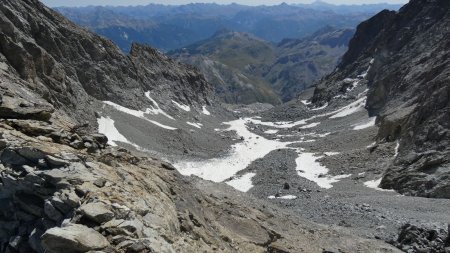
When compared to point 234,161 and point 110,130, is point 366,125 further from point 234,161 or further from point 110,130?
point 110,130

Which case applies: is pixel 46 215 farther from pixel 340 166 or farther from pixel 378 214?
pixel 340 166

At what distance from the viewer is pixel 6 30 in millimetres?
63219

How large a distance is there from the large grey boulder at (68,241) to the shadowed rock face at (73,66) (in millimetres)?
9801

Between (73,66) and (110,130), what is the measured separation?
21.9 m

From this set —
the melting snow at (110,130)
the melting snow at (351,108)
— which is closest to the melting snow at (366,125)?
the melting snow at (351,108)

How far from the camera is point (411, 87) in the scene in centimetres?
9700

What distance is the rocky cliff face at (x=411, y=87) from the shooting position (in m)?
52.4

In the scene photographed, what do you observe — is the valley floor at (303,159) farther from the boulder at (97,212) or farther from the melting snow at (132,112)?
the boulder at (97,212)

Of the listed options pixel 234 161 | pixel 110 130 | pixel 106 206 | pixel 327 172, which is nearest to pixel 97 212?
pixel 106 206

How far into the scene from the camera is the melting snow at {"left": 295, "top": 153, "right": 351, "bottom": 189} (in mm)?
63125

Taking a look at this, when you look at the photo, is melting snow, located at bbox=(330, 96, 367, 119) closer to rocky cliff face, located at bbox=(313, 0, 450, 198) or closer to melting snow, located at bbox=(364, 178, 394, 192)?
rocky cliff face, located at bbox=(313, 0, 450, 198)

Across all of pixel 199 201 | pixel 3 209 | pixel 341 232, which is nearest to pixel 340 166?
pixel 341 232

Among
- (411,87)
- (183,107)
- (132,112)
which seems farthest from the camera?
(183,107)

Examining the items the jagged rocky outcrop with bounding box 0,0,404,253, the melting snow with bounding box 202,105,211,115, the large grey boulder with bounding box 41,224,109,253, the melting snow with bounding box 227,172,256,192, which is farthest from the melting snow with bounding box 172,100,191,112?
the large grey boulder with bounding box 41,224,109,253
